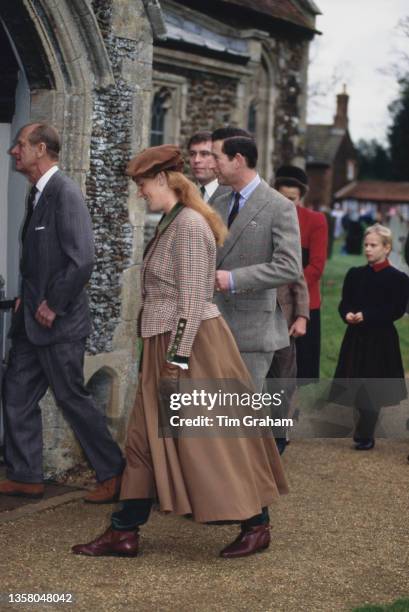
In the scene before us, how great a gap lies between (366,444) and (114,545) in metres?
3.26

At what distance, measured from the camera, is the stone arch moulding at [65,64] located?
6379 mm

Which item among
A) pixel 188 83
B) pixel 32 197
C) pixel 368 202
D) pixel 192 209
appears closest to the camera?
pixel 192 209

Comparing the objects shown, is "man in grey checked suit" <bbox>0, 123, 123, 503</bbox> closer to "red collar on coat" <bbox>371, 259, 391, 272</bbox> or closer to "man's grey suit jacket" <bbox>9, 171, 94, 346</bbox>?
"man's grey suit jacket" <bbox>9, 171, 94, 346</bbox>

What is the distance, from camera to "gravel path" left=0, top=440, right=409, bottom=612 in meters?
4.69

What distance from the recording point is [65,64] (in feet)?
21.6

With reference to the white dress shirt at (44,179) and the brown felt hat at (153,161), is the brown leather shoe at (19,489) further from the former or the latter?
the brown felt hat at (153,161)

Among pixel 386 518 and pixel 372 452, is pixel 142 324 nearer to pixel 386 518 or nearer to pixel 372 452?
pixel 386 518

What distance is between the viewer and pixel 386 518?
615 cm

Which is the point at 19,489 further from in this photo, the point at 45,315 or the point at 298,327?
the point at 298,327

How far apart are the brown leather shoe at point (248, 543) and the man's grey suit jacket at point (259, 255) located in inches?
37.8

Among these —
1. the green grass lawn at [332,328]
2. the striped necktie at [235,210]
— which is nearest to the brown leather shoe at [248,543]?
the striped necktie at [235,210]

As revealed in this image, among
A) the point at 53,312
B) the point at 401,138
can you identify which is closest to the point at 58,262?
the point at 53,312

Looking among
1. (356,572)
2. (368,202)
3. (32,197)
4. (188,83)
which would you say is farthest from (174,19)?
(368,202)

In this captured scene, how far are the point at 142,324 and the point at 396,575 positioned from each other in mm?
1670
